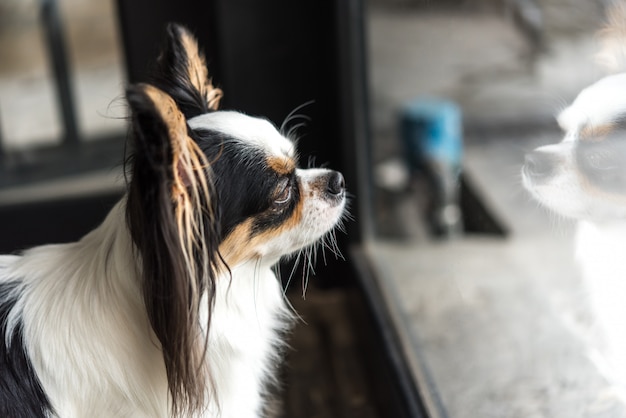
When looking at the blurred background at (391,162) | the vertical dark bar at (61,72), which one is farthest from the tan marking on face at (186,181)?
the vertical dark bar at (61,72)

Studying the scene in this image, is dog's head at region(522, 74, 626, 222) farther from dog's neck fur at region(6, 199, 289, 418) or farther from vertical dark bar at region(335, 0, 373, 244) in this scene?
vertical dark bar at region(335, 0, 373, 244)

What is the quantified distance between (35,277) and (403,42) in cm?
158

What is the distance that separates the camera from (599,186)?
1.20 m

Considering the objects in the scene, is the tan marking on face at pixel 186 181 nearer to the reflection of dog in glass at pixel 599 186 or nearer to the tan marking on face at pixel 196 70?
the tan marking on face at pixel 196 70

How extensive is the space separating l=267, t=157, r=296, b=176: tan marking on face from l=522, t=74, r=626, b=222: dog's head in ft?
1.58

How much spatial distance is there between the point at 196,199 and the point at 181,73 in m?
0.33

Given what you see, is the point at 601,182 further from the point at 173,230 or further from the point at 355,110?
the point at 355,110

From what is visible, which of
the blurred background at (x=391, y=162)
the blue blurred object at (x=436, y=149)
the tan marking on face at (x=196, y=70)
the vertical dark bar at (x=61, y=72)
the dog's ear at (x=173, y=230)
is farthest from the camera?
the vertical dark bar at (x=61, y=72)

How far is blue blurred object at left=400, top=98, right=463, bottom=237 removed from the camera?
2.67m

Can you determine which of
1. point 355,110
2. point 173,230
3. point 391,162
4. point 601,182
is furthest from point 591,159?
point 391,162

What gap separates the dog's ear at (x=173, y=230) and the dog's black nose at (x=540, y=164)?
63 cm

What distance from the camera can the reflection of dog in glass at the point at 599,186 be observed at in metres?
1.14

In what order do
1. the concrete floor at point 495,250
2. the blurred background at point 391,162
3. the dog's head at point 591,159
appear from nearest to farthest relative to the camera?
the dog's head at point 591,159 → the concrete floor at point 495,250 → the blurred background at point 391,162

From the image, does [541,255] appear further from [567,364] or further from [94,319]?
[94,319]
